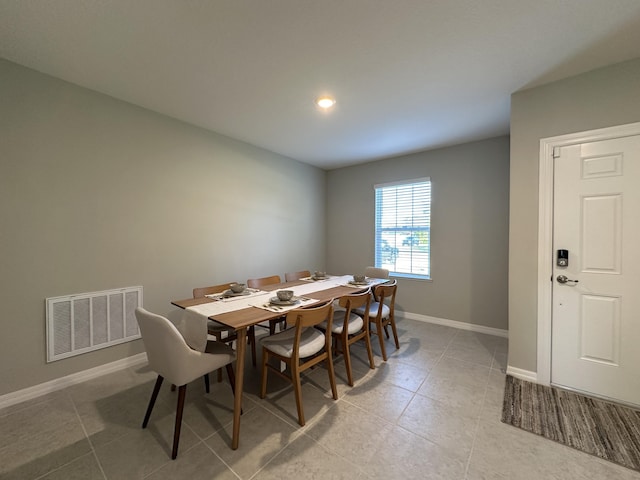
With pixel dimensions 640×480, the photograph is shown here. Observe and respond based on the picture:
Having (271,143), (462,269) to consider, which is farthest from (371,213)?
(271,143)

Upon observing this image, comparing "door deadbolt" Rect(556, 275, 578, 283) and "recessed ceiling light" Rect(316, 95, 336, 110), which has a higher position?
"recessed ceiling light" Rect(316, 95, 336, 110)

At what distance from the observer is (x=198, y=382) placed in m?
2.30

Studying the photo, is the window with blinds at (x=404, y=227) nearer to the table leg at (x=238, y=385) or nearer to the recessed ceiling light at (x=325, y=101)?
the recessed ceiling light at (x=325, y=101)

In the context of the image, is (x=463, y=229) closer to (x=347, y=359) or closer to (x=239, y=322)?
(x=347, y=359)

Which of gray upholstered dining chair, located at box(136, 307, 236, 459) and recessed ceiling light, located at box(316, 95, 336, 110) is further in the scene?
recessed ceiling light, located at box(316, 95, 336, 110)

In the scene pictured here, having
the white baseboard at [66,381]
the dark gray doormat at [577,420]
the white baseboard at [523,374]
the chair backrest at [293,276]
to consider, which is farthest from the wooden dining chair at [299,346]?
the white baseboard at [523,374]

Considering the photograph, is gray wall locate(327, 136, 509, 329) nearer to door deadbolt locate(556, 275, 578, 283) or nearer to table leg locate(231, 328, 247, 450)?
door deadbolt locate(556, 275, 578, 283)

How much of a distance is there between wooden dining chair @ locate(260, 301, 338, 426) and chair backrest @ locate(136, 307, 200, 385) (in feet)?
1.93

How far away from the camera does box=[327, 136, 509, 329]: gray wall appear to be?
11.0ft

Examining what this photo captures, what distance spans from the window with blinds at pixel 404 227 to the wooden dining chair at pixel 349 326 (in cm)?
181

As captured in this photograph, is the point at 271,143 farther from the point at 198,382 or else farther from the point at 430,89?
the point at 198,382

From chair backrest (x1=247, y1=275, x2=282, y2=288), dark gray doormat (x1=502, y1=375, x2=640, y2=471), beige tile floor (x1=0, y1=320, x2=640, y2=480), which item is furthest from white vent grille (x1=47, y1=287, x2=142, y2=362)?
dark gray doormat (x1=502, y1=375, x2=640, y2=471)

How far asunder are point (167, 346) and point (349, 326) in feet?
4.88

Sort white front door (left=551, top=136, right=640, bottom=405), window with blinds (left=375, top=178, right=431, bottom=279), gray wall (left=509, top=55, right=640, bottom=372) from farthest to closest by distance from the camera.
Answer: window with blinds (left=375, top=178, right=431, bottom=279) < gray wall (left=509, top=55, right=640, bottom=372) < white front door (left=551, top=136, right=640, bottom=405)
